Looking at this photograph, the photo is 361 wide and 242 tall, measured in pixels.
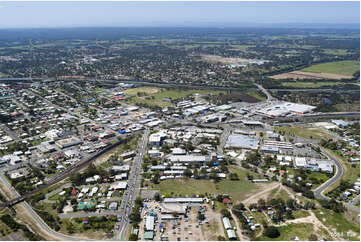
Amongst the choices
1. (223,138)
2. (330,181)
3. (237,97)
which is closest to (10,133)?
(223,138)

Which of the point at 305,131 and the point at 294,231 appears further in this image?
the point at 305,131

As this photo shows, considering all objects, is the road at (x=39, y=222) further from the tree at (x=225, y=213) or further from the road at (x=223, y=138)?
the road at (x=223, y=138)

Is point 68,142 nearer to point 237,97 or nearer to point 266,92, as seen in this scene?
point 237,97

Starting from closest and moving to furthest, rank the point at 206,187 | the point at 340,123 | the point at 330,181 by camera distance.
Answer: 1. the point at 206,187
2. the point at 330,181
3. the point at 340,123

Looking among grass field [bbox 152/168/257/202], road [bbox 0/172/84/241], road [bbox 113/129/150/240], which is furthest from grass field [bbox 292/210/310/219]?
road [bbox 0/172/84/241]

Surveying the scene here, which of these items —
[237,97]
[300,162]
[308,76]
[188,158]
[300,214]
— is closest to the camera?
[300,214]

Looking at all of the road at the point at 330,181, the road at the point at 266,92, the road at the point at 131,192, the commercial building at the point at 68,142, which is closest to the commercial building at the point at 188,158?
the road at the point at 131,192

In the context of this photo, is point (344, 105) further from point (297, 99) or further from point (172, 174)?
point (172, 174)
